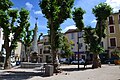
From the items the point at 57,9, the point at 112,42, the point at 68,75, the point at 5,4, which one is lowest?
the point at 68,75

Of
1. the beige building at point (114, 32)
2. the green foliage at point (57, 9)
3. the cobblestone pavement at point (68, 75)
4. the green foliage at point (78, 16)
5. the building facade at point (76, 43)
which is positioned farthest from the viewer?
the building facade at point (76, 43)

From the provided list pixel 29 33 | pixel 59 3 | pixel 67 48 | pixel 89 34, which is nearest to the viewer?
pixel 59 3

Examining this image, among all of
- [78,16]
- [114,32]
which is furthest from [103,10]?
[114,32]

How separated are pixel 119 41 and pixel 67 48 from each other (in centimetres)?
1320

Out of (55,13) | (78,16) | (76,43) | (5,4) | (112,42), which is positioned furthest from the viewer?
(76,43)

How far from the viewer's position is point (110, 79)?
1700cm

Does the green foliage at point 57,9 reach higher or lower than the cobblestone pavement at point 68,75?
higher

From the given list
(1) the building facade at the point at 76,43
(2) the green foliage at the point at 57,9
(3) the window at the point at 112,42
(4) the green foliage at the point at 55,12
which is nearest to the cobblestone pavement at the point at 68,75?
(4) the green foliage at the point at 55,12

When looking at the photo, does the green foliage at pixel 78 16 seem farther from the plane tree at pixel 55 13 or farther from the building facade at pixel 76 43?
the building facade at pixel 76 43

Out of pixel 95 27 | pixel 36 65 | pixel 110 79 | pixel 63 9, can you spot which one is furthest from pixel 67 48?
pixel 110 79

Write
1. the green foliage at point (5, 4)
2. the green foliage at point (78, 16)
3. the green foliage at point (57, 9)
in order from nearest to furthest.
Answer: the green foliage at point (57, 9), the green foliage at point (5, 4), the green foliage at point (78, 16)

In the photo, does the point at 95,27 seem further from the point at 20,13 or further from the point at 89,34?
the point at 20,13

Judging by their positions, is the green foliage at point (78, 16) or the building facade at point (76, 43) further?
the building facade at point (76, 43)

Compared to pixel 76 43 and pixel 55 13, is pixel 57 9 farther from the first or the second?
pixel 76 43
